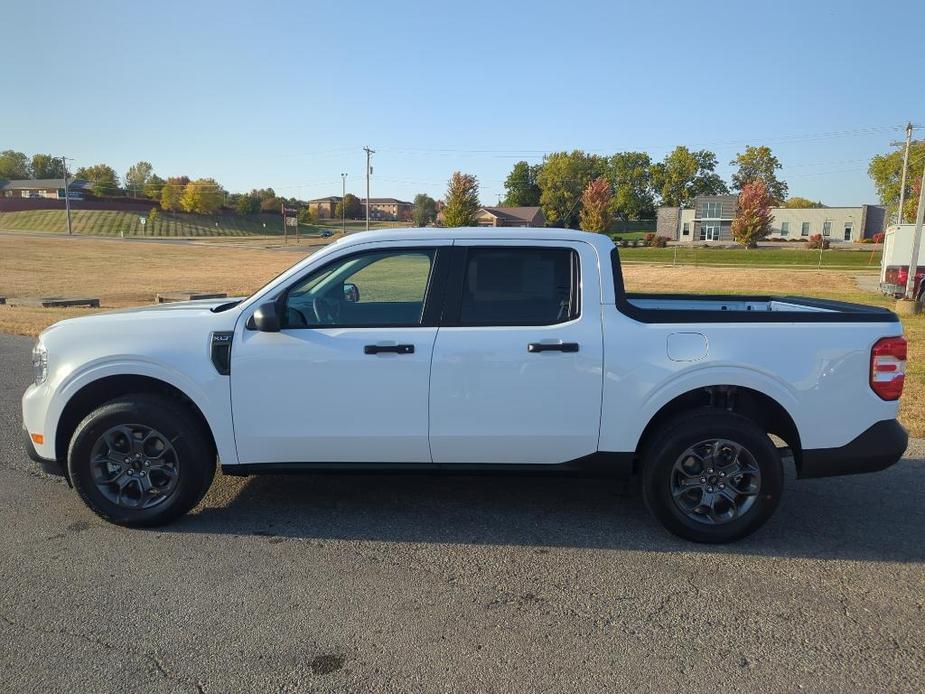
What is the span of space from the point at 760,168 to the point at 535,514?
139503mm

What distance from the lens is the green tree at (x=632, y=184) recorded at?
12862 centimetres

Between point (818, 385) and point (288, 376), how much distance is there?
119 inches

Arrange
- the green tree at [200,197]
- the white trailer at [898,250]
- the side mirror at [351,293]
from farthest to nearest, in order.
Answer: the green tree at [200,197] < the white trailer at [898,250] < the side mirror at [351,293]

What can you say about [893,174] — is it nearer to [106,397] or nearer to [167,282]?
[167,282]

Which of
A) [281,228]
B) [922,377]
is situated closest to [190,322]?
[922,377]

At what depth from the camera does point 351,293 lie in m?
4.41

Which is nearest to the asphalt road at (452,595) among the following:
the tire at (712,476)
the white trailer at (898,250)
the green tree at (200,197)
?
the tire at (712,476)

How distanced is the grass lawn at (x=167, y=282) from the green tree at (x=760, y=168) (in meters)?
102

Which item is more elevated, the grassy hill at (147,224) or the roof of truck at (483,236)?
the grassy hill at (147,224)

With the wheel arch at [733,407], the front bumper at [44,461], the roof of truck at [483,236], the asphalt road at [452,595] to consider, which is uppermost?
the roof of truck at [483,236]

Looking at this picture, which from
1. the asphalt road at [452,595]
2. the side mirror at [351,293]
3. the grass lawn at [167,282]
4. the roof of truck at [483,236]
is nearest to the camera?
the asphalt road at [452,595]

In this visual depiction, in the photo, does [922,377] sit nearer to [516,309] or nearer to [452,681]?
[516,309]

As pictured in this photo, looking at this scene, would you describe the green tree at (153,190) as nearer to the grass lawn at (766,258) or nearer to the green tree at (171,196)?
the green tree at (171,196)

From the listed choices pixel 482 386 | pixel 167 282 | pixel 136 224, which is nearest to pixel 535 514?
pixel 482 386
